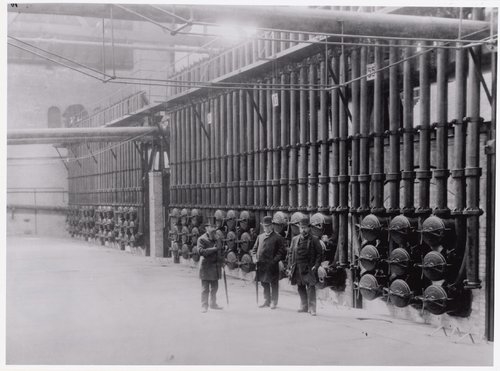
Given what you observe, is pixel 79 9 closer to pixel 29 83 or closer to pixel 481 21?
pixel 481 21

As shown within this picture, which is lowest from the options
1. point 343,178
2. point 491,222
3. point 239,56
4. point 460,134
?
point 491,222

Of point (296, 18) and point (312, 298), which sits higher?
point (296, 18)

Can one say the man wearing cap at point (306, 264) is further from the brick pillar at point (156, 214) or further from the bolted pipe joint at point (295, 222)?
the brick pillar at point (156, 214)

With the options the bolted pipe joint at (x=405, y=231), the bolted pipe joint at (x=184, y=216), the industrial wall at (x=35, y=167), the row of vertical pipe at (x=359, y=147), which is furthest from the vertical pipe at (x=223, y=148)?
the industrial wall at (x=35, y=167)

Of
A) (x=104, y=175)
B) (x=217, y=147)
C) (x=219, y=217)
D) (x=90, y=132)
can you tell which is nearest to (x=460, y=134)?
(x=219, y=217)

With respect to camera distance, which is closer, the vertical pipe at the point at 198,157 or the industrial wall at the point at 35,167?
the vertical pipe at the point at 198,157

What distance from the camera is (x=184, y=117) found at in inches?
803

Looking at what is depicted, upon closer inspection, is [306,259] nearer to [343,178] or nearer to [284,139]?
[343,178]

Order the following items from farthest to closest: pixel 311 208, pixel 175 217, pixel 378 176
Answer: pixel 175 217, pixel 311 208, pixel 378 176

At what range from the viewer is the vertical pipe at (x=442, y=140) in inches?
393

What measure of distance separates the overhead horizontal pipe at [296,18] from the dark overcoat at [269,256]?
469 centimetres

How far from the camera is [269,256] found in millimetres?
12289

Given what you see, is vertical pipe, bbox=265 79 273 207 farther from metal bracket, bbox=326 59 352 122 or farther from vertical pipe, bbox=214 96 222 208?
vertical pipe, bbox=214 96 222 208

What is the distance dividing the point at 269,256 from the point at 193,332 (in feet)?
9.07
